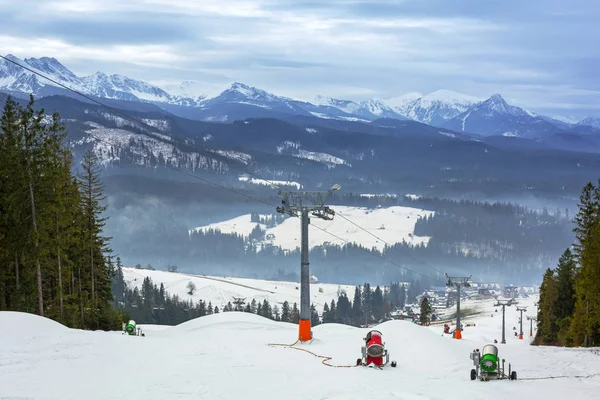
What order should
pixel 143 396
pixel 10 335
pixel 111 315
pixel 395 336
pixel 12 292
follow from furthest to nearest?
pixel 111 315
pixel 12 292
pixel 395 336
pixel 10 335
pixel 143 396

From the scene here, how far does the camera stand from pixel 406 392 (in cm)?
1984

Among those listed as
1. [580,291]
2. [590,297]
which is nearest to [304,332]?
[590,297]

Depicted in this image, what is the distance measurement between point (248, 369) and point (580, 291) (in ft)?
108

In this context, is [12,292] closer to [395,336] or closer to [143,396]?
[395,336]

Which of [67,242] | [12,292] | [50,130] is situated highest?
[50,130]

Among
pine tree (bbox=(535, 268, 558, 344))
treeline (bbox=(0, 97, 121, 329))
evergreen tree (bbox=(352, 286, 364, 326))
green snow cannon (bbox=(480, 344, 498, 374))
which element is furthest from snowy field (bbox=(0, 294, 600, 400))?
evergreen tree (bbox=(352, 286, 364, 326))

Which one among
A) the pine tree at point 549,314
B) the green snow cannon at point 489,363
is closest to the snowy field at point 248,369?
the green snow cannon at point 489,363

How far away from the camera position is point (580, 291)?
4781 centimetres

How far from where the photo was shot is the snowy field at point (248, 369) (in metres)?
19.6

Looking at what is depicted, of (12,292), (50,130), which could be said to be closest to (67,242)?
(12,292)

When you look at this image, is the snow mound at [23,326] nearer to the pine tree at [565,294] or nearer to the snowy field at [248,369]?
the snowy field at [248,369]

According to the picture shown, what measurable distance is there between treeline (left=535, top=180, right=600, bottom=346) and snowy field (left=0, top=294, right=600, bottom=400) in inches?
517

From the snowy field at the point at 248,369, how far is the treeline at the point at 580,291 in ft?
43.1

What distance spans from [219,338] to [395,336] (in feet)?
30.4
